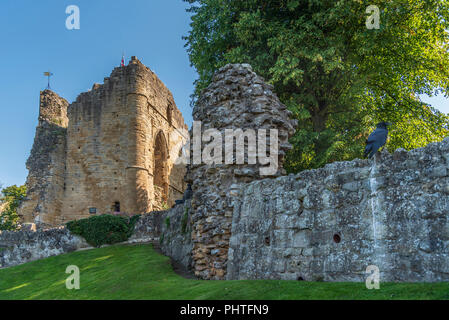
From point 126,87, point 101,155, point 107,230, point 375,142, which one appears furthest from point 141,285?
point 126,87

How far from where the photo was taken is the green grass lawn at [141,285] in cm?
486

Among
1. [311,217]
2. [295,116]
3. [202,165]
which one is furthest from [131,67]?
[311,217]

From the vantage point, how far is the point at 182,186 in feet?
115

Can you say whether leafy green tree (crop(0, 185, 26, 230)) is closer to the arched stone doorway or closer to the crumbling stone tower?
the arched stone doorway

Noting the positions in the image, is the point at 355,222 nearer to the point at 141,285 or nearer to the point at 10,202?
the point at 141,285

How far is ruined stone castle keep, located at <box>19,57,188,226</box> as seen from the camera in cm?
2695

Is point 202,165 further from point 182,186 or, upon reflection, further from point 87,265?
point 182,186

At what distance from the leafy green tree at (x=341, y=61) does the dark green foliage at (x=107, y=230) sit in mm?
7473

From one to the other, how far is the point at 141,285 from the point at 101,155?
20660 millimetres

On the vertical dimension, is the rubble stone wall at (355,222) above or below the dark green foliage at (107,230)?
above

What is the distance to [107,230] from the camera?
17891mm

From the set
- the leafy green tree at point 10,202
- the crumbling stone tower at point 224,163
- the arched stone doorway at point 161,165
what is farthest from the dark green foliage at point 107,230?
the leafy green tree at point 10,202

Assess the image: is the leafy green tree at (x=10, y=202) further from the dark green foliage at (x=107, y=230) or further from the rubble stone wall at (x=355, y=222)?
the rubble stone wall at (x=355, y=222)

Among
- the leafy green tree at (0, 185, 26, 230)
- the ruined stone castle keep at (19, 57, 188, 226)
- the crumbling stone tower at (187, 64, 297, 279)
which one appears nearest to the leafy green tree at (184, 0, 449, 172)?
the crumbling stone tower at (187, 64, 297, 279)
